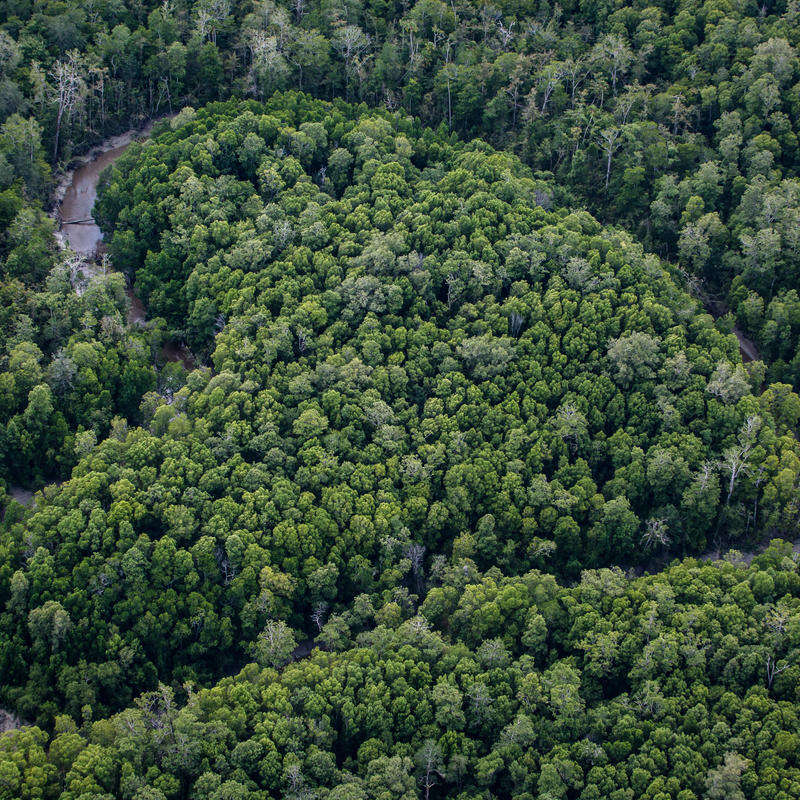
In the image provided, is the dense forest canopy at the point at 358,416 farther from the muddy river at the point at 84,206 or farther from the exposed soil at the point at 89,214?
the muddy river at the point at 84,206

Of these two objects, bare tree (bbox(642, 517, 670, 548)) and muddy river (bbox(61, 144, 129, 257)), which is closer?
bare tree (bbox(642, 517, 670, 548))

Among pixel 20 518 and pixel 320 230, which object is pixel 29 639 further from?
pixel 320 230

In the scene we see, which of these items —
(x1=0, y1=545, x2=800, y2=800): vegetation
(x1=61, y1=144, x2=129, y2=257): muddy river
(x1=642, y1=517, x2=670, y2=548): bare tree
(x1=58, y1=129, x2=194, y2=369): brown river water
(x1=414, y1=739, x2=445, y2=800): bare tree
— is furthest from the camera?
(x1=61, y1=144, x2=129, y2=257): muddy river

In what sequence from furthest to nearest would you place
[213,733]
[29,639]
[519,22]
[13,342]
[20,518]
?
[519,22], [13,342], [20,518], [29,639], [213,733]

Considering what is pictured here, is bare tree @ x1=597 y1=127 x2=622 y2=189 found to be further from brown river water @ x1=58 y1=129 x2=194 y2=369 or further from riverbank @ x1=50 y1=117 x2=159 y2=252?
riverbank @ x1=50 y1=117 x2=159 y2=252

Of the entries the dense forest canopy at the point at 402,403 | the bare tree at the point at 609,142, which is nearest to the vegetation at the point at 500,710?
the dense forest canopy at the point at 402,403

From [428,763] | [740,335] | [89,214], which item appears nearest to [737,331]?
[740,335]

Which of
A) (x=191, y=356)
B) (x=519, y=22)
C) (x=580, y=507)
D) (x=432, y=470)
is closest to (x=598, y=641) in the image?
(x=580, y=507)

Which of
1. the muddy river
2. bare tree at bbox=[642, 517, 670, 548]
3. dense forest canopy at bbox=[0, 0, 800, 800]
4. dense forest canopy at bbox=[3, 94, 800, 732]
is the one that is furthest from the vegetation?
the muddy river
